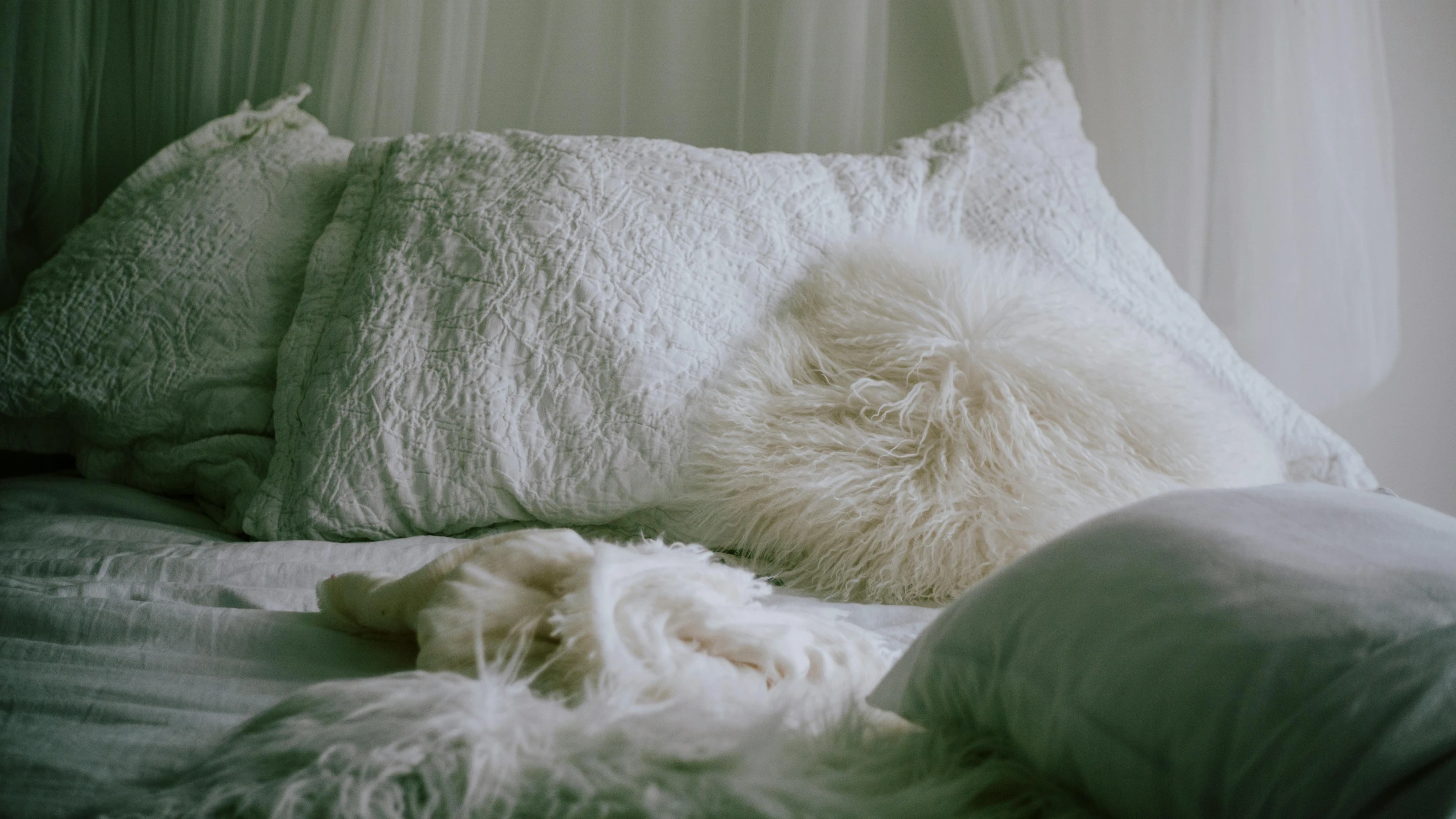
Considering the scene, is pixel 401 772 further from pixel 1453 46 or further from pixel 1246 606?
pixel 1453 46

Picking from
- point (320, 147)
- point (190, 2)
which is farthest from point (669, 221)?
point (190, 2)

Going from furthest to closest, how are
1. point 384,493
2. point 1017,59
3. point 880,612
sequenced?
point 1017,59
point 384,493
point 880,612

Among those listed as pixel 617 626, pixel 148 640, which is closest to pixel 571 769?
pixel 617 626

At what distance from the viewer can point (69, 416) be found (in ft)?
3.63

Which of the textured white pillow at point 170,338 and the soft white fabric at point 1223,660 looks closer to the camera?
the soft white fabric at point 1223,660

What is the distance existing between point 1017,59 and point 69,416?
1.47m

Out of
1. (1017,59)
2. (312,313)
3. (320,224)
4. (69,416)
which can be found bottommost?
(69,416)

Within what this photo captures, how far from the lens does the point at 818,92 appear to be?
1.54m

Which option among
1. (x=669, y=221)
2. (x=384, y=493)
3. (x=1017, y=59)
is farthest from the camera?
(x=1017, y=59)

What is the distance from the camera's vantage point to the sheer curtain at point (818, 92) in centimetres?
138

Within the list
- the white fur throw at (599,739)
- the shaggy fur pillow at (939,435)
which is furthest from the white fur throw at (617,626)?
the shaggy fur pillow at (939,435)

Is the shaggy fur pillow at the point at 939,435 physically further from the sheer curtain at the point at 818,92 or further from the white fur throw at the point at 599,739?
the sheer curtain at the point at 818,92

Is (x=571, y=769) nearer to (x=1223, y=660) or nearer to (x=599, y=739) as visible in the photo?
(x=599, y=739)

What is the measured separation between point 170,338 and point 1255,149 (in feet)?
5.11
